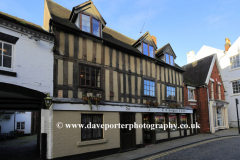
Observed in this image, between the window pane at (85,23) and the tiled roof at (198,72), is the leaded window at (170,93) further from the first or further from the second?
the window pane at (85,23)

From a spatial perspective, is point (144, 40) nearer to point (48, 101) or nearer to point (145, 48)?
point (145, 48)

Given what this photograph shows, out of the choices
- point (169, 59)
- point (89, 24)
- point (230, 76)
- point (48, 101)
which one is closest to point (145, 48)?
point (169, 59)

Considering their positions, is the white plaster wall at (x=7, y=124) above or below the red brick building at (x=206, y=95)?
below

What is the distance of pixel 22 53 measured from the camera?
7465 millimetres

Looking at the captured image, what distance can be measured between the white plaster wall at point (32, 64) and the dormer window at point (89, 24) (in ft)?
8.16

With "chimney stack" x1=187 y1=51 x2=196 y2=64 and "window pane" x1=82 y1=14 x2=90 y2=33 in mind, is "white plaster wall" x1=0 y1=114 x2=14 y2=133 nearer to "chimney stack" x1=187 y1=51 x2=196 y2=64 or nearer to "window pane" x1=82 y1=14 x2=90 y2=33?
"window pane" x1=82 y1=14 x2=90 y2=33

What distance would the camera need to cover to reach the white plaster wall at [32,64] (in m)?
7.20

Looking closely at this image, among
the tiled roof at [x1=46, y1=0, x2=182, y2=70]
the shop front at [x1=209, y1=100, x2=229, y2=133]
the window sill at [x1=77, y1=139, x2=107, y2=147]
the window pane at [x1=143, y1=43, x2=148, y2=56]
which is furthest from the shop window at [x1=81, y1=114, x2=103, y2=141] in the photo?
the shop front at [x1=209, y1=100, x2=229, y2=133]

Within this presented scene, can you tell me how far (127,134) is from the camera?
11023 millimetres

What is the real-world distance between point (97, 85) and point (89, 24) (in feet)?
12.1

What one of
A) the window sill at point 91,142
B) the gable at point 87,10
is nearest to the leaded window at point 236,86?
the gable at point 87,10

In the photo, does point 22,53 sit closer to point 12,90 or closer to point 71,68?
point 12,90

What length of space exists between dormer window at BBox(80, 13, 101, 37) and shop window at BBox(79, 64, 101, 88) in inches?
88.2

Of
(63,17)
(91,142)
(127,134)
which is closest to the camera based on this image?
(91,142)
